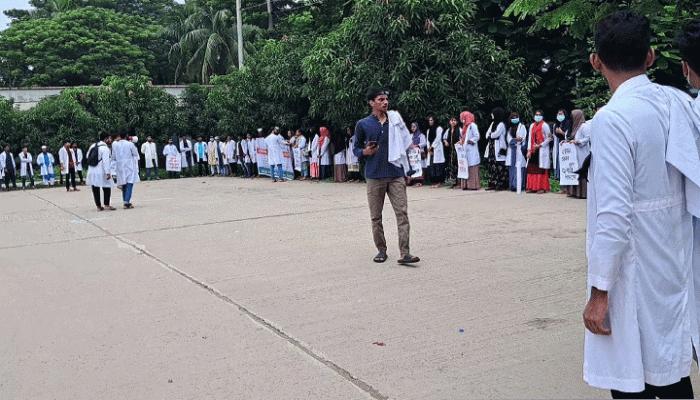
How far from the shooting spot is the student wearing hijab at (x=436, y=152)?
52.9 ft

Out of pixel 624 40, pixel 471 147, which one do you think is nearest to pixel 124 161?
pixel 471 147

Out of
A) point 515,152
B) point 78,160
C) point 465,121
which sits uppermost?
point 465,121

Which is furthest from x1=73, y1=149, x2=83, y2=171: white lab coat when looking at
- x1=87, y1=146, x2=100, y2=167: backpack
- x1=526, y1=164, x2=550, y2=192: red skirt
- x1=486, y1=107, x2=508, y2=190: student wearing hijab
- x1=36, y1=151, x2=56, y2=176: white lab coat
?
x1=526, y1=164, x2=550, y2=192: red skirt

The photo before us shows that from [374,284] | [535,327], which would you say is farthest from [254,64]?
[535,327]

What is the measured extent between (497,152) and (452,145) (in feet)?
5.11

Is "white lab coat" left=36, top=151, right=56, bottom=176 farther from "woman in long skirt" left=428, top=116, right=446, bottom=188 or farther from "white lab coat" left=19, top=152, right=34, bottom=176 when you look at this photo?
Result: "woman in long skirt" left=428, top=116, right=446, bottom=188

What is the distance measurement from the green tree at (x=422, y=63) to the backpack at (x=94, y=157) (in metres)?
6.24

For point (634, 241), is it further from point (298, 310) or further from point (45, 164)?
point (45, 164)

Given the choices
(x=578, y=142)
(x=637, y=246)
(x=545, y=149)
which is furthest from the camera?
(x=545, y=149)

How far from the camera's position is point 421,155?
16578mm

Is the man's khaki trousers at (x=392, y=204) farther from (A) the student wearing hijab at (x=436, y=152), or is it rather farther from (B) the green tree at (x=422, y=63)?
(B) the green tree at (x=422, y=63)

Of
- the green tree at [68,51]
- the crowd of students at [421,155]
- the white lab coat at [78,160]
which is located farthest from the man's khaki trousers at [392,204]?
the green tree at [68,51]

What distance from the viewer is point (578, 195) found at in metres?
12.4

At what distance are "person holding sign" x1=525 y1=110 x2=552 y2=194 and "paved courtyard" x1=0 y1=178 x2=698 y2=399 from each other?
2.53 metres
